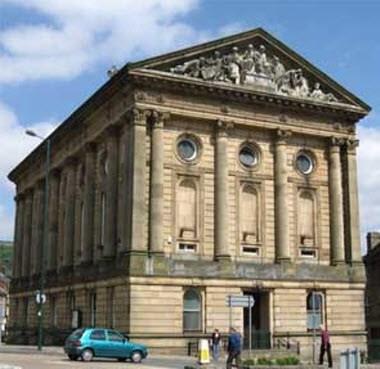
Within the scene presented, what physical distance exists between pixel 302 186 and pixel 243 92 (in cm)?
737

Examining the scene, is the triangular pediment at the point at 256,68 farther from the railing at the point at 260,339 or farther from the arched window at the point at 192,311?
the railing at the point at 260,339

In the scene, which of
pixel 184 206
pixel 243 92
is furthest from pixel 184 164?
pixel 243 92

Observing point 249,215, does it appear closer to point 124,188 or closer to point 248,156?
point 248,156

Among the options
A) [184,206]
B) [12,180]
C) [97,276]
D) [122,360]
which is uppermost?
[12,180]

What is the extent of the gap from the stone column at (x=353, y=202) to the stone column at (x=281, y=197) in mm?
4756

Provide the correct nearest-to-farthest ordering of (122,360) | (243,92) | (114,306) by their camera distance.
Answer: (122,360)
(114,306)
(243,92)

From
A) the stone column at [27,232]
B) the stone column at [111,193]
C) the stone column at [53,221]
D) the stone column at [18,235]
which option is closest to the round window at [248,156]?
the stone column at [111,193]

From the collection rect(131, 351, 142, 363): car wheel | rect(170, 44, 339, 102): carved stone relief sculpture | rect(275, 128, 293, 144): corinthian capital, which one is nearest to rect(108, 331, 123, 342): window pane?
rect(131, 351, 142, 363): car wheel

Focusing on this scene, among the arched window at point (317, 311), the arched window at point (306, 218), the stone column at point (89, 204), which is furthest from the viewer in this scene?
the stone column at point (89, 204)

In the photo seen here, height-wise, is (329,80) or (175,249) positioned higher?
(329,80)

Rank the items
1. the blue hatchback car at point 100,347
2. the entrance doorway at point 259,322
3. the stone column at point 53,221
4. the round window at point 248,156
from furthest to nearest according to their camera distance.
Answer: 1. the stone column at point 53,221
2. the round window at point 248,156
3. the entrance doorway at point 259,322
4. the blue hatchback car at point 100,347

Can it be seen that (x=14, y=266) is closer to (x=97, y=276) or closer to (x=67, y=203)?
(x=67, y=203)

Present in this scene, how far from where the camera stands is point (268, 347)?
4416 cm

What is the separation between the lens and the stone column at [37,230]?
64125 mm
